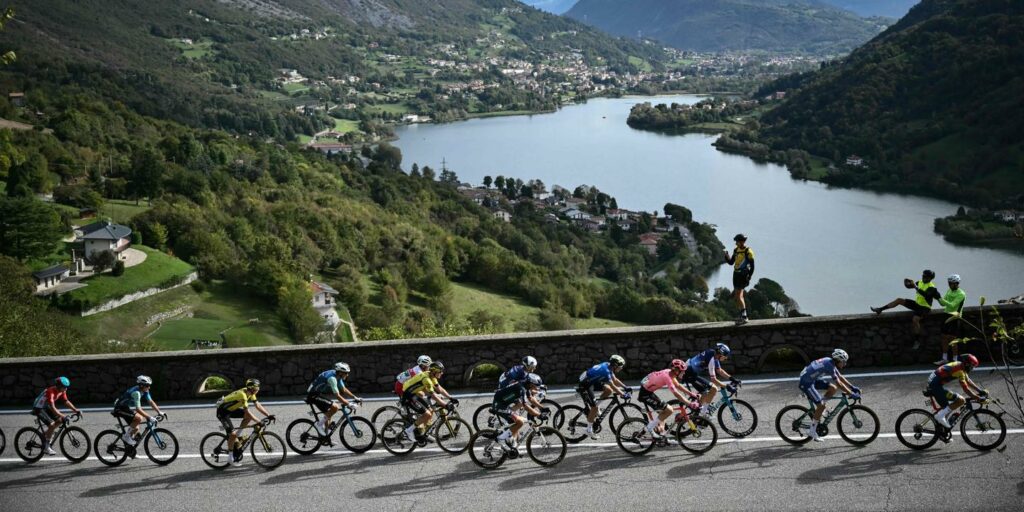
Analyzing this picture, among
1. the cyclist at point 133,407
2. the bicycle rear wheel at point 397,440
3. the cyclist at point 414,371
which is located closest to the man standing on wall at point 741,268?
the cyclist at point 414,371

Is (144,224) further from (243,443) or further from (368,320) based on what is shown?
(243,443)

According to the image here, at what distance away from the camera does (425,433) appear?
39.8 ft

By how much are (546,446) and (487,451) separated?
759 millimetres

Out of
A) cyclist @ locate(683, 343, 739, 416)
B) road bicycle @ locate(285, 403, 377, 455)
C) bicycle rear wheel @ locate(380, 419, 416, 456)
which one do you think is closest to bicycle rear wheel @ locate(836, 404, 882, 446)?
cyclist @ locate(683, 343, 739, 416)

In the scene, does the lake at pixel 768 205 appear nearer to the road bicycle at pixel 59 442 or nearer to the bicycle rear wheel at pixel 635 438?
the bicycle rear wheel at pixel 635 438

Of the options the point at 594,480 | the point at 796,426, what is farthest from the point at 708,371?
the point at 594,480

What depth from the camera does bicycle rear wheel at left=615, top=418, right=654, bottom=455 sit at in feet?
38.1

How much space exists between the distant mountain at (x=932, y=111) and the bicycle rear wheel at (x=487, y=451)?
104 meters

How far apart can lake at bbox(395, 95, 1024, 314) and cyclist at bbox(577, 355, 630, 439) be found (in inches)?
2712

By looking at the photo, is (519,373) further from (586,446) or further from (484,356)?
(484,356)

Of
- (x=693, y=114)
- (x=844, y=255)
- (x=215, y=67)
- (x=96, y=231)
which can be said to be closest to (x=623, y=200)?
(x=844, y=255)

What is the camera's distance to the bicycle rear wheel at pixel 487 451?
11500 millimetres

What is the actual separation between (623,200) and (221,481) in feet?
381

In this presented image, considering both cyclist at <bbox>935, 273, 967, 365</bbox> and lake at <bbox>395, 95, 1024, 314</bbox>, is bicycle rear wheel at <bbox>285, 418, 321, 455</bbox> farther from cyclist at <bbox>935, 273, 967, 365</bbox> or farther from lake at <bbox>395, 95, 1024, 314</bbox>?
lake at <bbox>395, 95, 1024, 314</bbox>
